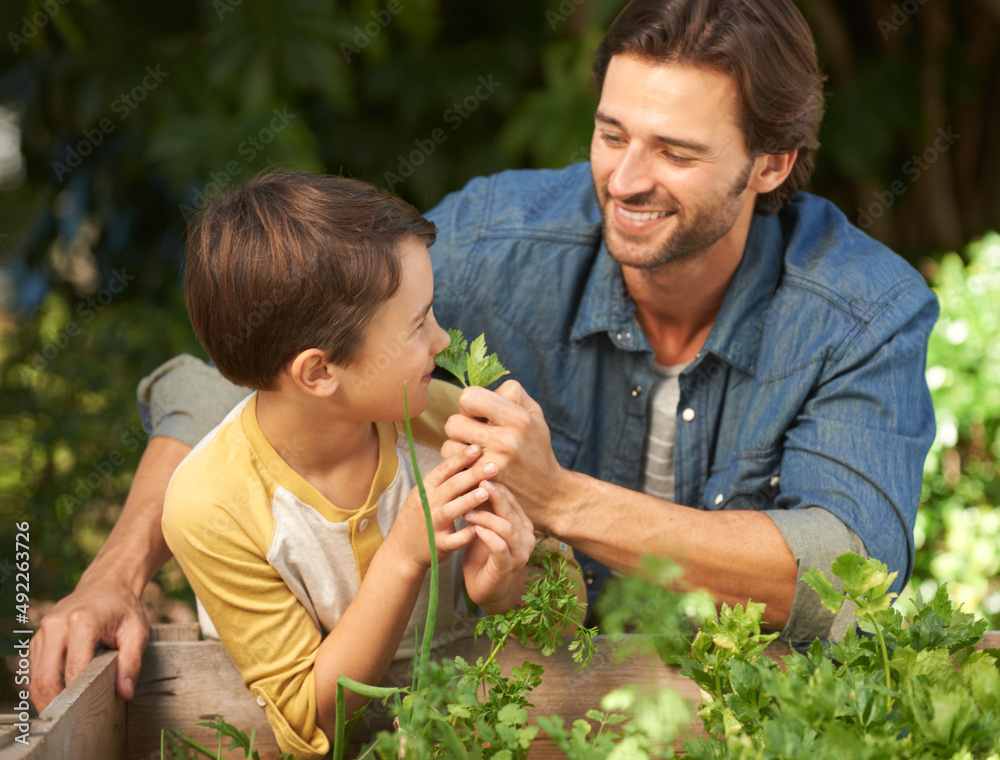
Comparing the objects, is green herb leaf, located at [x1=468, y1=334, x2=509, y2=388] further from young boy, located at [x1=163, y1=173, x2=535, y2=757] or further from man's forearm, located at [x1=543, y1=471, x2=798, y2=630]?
man's forearm, located at [x1=543, y1=471, x2=798, y2=630]

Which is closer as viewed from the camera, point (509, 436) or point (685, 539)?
point (509, 436)

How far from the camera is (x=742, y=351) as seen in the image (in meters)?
2.07

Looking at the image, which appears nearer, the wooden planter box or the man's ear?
the wooden planter box

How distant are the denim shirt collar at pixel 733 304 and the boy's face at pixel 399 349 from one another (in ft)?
2.51

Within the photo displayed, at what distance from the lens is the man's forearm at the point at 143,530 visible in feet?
5.44

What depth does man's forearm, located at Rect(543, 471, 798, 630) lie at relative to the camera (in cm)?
157

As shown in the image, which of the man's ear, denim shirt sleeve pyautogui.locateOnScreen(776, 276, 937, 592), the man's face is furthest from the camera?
Answer: the man's ear

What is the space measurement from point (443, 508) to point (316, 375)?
297 mm

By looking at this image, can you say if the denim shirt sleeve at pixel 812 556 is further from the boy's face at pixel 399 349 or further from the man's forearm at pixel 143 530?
the man's forearm at pixel 143 530

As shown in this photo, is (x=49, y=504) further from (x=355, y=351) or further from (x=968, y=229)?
(x=968, y=229)

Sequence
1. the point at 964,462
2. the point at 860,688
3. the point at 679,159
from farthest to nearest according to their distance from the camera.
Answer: the point at 964,462, the point at 679,159, the point at 860,688

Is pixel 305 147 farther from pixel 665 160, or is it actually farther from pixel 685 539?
pixel 685 539

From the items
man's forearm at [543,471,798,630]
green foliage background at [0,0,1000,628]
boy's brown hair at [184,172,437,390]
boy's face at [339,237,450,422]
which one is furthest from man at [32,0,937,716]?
green foliage background at [0,0,1000,628]


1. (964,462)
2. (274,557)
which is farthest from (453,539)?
(964,462)
